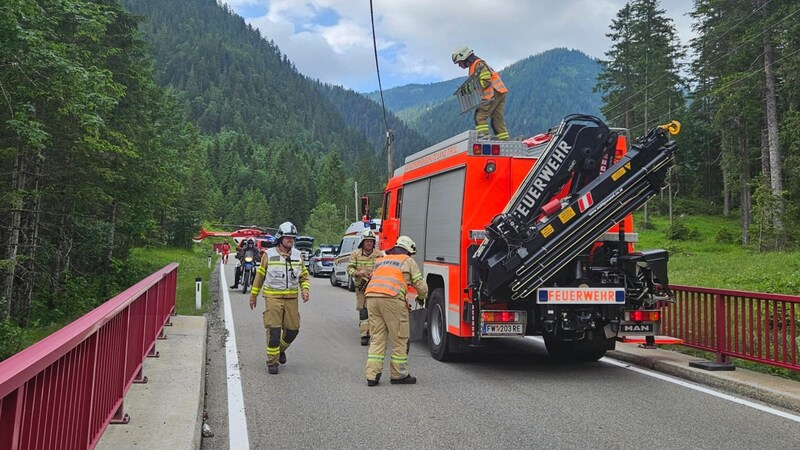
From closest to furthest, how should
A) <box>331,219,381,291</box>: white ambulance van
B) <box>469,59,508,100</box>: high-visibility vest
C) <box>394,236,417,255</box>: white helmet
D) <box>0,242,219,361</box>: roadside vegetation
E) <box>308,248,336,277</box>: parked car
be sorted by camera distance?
<box>394,236,417,255</box>: white helmet < <box>469,59,508,100</box>: high-visibility vest < <box>0,242,219,361</box>: roadside vegetation < <box>331,219,381,291</box>: white ambulance van < <box>308,248,336,277</box>: parked car

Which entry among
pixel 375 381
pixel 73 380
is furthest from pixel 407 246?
pixel 73 380

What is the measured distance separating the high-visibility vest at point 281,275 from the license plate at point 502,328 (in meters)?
2.61

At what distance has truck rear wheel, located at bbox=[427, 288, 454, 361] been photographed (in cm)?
868

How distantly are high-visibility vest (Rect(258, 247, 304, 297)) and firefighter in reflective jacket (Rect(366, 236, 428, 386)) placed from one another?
1176mm

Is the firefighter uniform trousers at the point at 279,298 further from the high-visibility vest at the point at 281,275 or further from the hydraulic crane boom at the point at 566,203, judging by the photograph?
the hydraulic crane boom at the point at 566,203

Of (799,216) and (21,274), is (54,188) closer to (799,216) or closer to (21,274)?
(21,274)

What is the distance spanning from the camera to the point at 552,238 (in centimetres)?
736

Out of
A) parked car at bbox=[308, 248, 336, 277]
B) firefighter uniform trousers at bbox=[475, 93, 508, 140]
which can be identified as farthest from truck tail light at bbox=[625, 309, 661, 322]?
parked car at bbox=[308, 248, 336, 277]

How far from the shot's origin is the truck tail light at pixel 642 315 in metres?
7.89

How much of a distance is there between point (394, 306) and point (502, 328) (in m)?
1.36

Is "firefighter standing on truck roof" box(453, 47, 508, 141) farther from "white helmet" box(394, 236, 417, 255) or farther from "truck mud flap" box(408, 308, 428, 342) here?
"truck mud flap" box(408, 308, 428, 342)

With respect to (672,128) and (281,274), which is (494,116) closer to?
(672,128)

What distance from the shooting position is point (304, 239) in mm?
43500

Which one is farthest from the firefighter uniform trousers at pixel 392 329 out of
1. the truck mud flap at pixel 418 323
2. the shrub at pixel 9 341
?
the shrub at pixel 9 341
